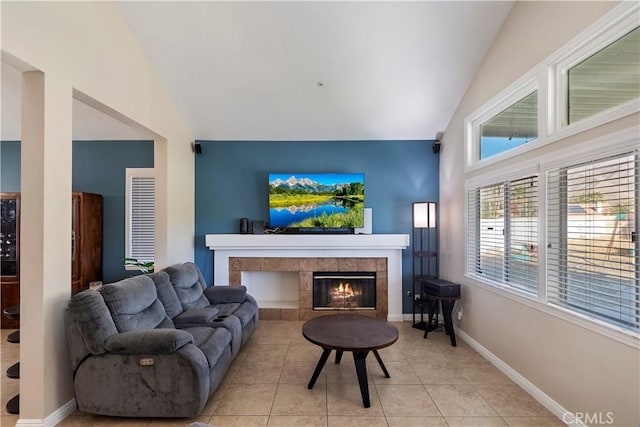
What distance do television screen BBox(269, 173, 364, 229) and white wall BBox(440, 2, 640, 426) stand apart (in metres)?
1.40

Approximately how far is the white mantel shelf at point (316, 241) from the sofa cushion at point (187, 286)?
820mm

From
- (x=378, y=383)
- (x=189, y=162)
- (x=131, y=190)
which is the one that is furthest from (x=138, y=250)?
(x=378, y=383)

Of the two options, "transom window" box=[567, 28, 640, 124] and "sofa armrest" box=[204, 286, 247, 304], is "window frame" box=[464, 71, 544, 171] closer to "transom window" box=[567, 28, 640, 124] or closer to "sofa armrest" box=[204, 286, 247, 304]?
"transom window" box=[567, 28, 640, 124]

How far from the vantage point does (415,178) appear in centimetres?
479

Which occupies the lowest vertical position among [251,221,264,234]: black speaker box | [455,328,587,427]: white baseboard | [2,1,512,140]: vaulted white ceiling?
[455,328,587,427]: white baseboard

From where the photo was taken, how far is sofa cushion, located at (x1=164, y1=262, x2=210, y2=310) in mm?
3523

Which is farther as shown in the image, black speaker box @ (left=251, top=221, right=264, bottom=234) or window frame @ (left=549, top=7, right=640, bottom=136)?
black speaker box @ (left=251, top=221, right=264, bottom=234)

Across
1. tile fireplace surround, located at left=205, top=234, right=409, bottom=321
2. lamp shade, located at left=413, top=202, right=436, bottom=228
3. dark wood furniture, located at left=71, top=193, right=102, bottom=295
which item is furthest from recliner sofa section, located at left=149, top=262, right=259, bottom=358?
lamp shade, located at left=413, top=202, right=436, bottom=228

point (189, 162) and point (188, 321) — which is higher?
point (189, 162)

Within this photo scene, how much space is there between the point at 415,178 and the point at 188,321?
3.65 meters

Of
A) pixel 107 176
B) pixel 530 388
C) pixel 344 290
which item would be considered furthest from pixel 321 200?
pixel 107 176

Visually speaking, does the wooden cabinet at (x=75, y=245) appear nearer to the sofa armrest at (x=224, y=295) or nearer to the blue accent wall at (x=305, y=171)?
the blue accent wall at (x=305, y=171)

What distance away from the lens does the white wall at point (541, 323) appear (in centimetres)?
192

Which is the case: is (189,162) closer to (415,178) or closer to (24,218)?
(24,218)
